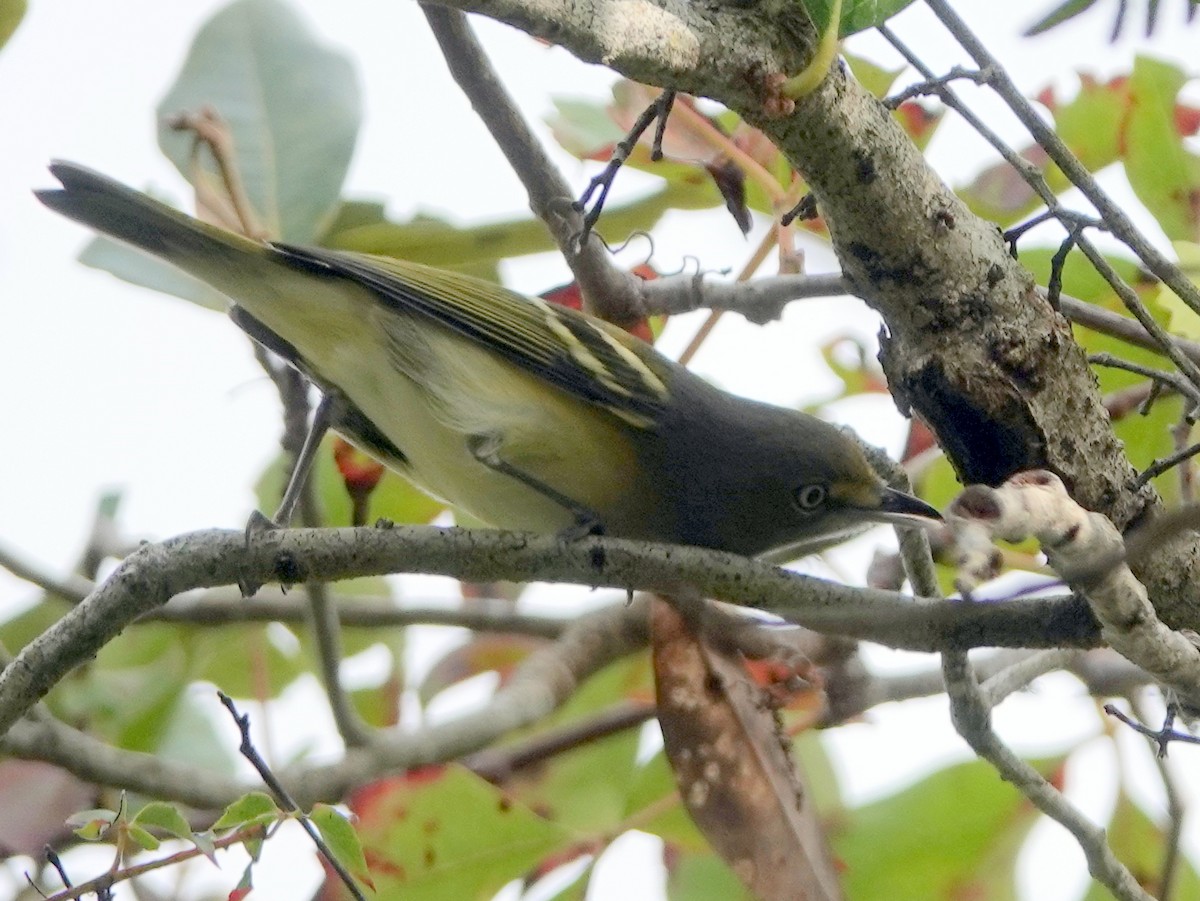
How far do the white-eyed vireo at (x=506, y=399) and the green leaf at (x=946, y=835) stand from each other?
664 millimetres

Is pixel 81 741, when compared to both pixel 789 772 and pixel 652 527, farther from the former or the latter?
pixel 789 772

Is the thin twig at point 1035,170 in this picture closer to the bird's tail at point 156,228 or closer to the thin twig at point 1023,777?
the thin twig at point 1023,777

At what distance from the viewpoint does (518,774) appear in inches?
142

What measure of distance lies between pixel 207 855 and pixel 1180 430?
182 centimetres

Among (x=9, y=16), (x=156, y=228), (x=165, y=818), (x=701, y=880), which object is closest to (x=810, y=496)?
(x=701, y=880)

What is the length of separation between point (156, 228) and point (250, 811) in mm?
1783

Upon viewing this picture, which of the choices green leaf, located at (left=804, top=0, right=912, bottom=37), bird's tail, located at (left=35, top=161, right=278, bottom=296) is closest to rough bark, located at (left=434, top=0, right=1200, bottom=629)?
green leaf, located at (left=804, top=0, right=912, bottom=37)

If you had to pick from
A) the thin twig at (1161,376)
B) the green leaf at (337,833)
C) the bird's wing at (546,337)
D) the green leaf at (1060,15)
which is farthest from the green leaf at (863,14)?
the bird's wing at (546,337)

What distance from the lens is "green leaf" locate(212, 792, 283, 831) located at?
1.96 m

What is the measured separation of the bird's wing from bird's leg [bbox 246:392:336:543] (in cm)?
31

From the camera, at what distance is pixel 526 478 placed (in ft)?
10.2

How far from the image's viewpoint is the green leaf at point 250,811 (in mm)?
1961

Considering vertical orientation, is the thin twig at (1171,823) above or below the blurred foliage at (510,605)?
below

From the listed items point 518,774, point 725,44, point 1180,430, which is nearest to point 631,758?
point 518,774
